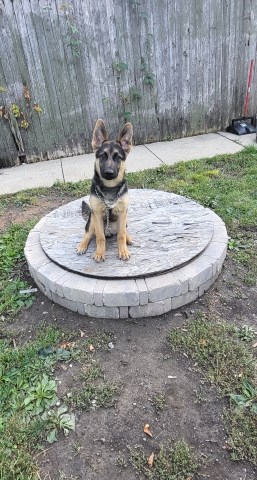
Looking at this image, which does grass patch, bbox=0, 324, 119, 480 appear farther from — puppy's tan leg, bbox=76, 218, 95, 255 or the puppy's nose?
the puppy's nose

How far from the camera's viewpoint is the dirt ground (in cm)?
206

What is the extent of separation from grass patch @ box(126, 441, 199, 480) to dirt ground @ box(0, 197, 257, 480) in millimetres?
43

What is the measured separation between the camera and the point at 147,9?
6.48m

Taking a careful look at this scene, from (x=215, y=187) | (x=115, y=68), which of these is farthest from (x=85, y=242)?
(x=115, y=68)

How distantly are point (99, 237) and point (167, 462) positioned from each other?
71.9 inches

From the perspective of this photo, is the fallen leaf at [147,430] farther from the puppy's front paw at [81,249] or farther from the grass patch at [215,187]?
the grass patch at [215,187]

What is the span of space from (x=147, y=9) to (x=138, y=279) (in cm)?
564

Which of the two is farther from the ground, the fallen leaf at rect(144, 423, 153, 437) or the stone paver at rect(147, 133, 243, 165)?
the stone paver at rect(147, 133, 243, 165)

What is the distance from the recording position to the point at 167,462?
2.03 metres

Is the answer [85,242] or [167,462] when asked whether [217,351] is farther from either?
[85,242]

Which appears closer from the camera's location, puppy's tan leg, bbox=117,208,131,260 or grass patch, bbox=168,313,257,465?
grass patch, bbox=168,313,257,465

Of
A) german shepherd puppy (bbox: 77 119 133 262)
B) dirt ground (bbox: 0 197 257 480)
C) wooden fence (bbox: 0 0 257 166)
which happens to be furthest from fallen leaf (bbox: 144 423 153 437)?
wooden fence (bbox: 0 0 257 166)

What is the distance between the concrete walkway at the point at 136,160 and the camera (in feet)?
20.2

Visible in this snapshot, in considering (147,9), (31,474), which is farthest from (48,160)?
(31,474)
